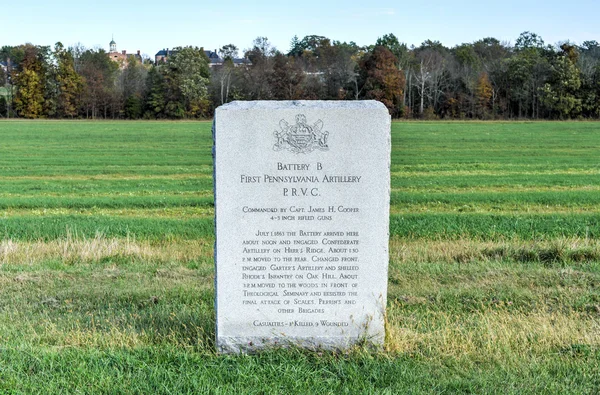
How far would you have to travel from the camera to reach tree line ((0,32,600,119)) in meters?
82.2

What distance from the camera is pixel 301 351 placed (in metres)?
6.53

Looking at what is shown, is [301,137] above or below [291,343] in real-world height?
above

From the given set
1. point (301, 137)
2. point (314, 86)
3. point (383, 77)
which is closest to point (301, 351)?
point (301, 137)

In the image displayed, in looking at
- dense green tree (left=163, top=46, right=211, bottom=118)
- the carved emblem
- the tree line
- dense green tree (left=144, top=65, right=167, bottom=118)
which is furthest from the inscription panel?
dense green tree (left=144, top=65, right=167, bottom=118)

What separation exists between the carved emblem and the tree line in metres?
73.3

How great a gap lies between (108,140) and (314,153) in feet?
153

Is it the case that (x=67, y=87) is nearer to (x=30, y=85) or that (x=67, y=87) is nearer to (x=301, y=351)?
(x=30, y=85)

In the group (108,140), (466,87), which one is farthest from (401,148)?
(466,87)

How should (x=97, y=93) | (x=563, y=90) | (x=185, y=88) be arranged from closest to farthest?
(x=563, y=90), (x=185, y=88), (x=97, y=93)

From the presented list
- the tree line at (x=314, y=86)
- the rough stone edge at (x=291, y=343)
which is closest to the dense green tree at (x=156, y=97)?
the tree line at (x=314, y=86)

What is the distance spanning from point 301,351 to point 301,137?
6.58ft

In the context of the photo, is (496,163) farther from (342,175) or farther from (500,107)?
(500,107)

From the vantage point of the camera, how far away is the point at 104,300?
8.59 meters

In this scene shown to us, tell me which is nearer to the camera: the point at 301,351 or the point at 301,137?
the point at 301,137
